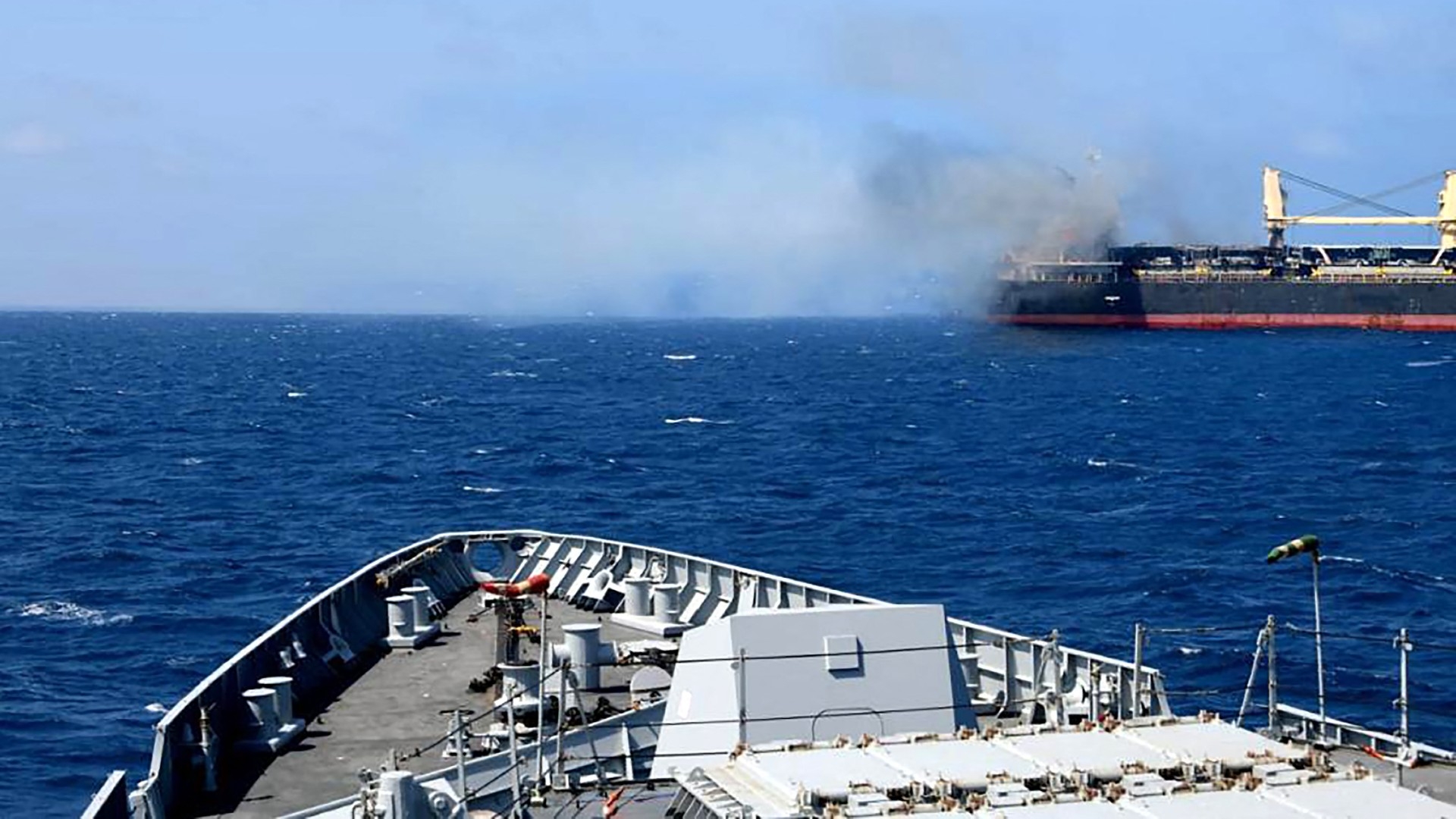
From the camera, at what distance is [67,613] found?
49.8 meters

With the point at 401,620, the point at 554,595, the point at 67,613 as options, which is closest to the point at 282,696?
the point at 401,620

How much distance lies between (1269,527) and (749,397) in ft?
250

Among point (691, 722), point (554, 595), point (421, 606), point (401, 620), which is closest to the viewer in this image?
point (691, 722)

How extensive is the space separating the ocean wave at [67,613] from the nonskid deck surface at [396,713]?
2313 cm

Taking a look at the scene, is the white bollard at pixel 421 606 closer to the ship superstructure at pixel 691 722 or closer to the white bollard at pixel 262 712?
the ship superstructure at pixel 691 722

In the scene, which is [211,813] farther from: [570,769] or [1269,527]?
[1269,527]

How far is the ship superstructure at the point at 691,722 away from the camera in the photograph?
1300cm

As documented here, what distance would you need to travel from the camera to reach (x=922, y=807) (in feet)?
40.5

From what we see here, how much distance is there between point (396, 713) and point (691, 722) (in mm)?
7063

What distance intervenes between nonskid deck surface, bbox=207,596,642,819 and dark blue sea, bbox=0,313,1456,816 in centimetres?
938

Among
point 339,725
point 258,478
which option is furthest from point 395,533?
point 339,725

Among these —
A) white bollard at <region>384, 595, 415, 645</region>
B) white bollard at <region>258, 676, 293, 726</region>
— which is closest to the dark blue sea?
white bollard at <region>384, 595, 415, 645</region>

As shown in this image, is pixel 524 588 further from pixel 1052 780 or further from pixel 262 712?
pixel 1052 780

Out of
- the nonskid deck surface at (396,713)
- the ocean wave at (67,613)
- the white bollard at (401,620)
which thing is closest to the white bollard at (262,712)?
the nonskid deck surface at (396,713)
